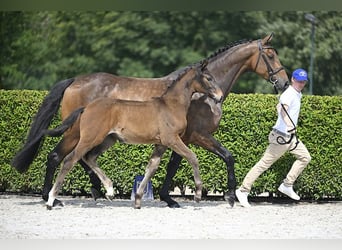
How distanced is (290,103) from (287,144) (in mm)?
557

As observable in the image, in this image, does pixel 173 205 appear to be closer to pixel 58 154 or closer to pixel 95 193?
pixel 95 193

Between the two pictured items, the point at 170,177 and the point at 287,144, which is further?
the point at 170,177

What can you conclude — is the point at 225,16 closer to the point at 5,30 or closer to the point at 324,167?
the point at 5,30

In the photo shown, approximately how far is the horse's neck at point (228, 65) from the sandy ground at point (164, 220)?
164 cm

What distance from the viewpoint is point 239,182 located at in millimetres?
11273

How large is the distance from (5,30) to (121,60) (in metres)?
3.29

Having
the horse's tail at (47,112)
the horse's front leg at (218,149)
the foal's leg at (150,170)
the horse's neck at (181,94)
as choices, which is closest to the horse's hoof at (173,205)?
the foal's leg at (150,170)

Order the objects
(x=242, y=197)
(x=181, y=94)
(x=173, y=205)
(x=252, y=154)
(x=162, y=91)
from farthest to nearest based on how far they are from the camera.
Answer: (x=252, y=154)
(x=242, y=197)
(x=173, y=205)
(x=162, y=91)
(x=181, y=94)

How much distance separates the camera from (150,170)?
9.89 meters

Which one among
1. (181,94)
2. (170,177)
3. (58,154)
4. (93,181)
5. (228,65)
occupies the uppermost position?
(228,65)

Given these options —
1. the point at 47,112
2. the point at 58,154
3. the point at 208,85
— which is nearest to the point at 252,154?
the point at 208,85

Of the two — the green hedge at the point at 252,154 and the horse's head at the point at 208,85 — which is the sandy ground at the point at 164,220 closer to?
the green hedge at the point at 252,154

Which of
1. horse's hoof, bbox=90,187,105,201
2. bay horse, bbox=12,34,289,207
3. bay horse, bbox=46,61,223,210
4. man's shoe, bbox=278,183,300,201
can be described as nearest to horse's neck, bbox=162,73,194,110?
bay horse, bbox=46,61,223,210

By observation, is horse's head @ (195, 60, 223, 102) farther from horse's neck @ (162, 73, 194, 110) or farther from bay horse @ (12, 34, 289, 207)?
bay horse @ (12, 34, 289, 207)
